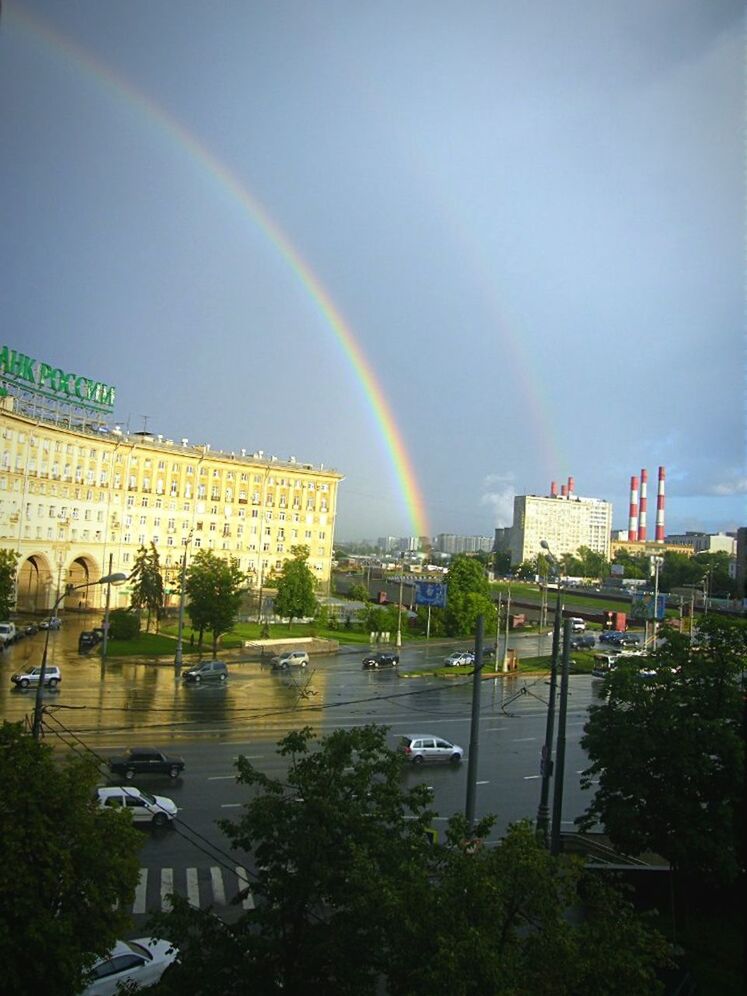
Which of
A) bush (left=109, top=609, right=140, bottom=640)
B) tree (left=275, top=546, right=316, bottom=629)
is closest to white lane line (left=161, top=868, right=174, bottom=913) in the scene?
bush (left=109, top=609, right=140, bottom=640)

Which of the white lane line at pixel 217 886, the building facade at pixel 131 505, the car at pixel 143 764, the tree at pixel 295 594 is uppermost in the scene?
the building facade at pixel 131 505

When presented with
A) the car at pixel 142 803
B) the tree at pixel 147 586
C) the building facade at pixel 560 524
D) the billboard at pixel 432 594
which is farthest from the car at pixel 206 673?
the building facade at pixel 560 524

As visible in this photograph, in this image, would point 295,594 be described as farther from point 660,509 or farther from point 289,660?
point 660,509

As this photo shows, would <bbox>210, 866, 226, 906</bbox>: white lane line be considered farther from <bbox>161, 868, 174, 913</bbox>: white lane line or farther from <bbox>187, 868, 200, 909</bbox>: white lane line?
<bbox>161, 868, 174, 913</bbox>: white lane line

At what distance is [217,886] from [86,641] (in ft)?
88.5

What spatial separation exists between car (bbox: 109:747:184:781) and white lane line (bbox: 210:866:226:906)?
447 cm

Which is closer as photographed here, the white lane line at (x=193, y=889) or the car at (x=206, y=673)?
the white lane line at (x=193, y=889)

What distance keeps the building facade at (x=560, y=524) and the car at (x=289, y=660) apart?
122801 mm

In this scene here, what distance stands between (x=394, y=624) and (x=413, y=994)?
45.4m

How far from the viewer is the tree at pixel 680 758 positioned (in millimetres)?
12086

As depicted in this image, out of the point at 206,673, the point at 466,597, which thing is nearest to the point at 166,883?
the point at 206,673

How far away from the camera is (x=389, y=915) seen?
253 inches

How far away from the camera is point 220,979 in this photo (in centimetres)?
705

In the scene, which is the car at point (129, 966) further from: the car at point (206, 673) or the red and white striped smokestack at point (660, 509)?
the red and white striped smokestack at point (660, 509)
